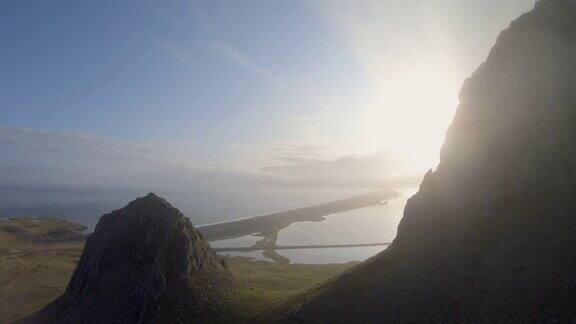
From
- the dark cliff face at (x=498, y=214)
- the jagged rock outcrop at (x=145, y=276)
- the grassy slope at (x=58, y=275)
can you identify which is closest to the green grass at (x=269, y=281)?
the grassy slope at (x=58, y=275)

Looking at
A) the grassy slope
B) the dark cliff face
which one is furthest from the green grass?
the dark cliff face

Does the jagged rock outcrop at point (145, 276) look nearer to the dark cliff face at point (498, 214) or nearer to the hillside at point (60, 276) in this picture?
the hillside at point (60, 276)

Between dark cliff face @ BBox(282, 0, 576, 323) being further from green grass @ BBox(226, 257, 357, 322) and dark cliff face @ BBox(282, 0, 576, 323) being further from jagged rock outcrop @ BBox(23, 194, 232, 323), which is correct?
jagged rock outcrop @ BBox(23, 194, 232, 323)

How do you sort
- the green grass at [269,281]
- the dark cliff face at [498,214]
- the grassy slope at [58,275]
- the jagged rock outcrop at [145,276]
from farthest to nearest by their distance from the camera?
1. the grassy slope at [58,275]
2. the green grass at [269,281]
3. the jagged rock outcrop at [145,276]
4. the dark cliff face at [498,214]

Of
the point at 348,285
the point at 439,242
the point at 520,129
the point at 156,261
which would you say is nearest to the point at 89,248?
the point at 156,261

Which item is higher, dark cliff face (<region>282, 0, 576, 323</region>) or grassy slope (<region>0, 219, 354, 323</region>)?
dark cliff face (<region>282, 0, 576, 323</region>)

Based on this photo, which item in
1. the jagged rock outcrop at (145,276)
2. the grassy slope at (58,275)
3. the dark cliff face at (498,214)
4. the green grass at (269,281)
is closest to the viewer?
the dark cliff face at (498,214)

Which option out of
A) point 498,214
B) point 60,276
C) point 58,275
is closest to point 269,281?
point 498,214
